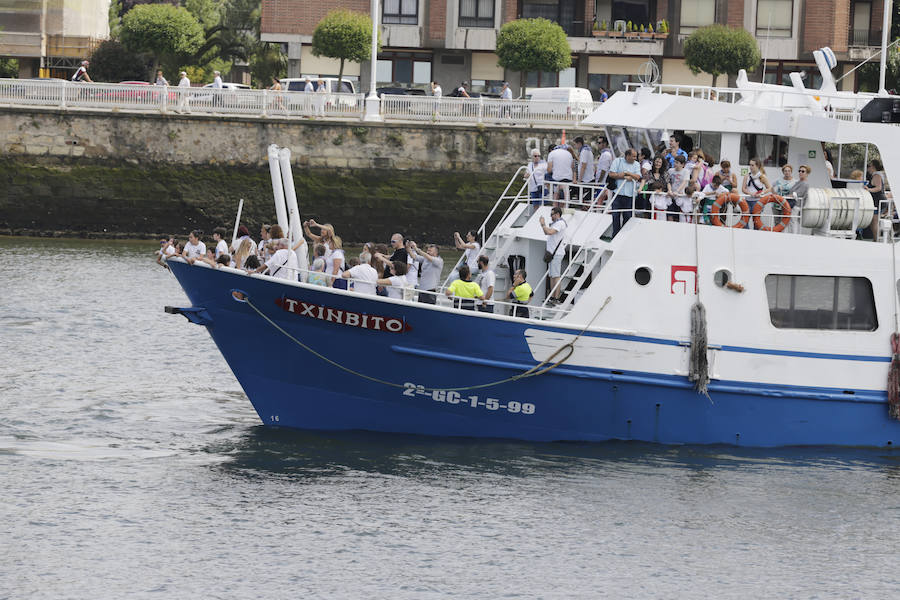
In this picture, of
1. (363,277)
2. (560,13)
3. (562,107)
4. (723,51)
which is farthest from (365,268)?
(560,13)

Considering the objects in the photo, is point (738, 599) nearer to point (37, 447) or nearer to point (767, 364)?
point (767, 364)

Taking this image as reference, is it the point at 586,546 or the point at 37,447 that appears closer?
the point at 586,546

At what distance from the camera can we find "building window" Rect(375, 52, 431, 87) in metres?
61.2

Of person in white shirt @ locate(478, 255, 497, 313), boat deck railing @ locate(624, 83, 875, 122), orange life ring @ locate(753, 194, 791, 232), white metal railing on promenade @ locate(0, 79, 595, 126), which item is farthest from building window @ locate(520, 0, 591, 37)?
person in white shirt @ locate(478, 255, 497, 313)

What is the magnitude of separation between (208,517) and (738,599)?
5.99 m

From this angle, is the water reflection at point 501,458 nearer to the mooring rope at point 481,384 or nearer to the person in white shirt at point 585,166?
the mooring rope at point 481,384

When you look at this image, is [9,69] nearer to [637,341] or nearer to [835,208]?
[637,341]

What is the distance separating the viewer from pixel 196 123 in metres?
42.1

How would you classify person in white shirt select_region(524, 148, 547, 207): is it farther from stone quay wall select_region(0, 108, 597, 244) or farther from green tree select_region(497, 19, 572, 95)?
green tree select_region(497, 19, 572, 95)

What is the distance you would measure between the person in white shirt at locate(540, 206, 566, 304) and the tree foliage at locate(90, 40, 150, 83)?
147 feet

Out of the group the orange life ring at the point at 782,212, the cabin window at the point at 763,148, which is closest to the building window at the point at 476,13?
the cabin window at the point at 763,148

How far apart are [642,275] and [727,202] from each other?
4.96ft

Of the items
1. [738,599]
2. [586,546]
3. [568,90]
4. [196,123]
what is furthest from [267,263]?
[568,90]

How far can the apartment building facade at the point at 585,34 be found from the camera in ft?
194
